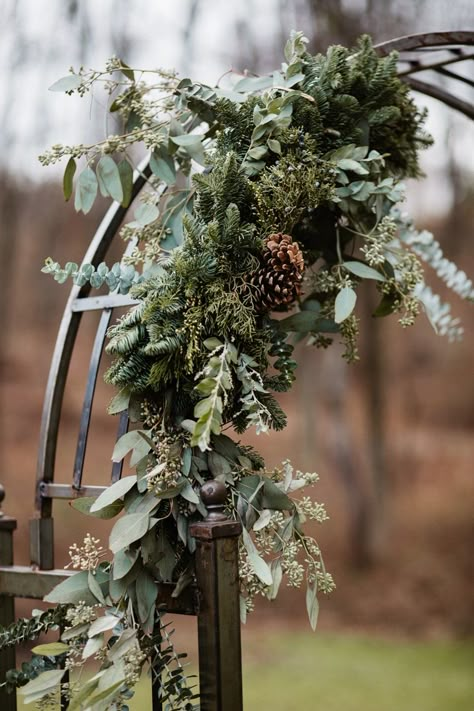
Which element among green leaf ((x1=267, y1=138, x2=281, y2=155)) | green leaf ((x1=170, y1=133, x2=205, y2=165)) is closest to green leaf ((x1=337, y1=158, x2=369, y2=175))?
green leaf ((x1=267, y1=138, x2=281, y2=155))

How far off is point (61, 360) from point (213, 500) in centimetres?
59

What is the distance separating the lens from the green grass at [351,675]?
13.7 ft

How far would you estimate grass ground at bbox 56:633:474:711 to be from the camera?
4168 mm

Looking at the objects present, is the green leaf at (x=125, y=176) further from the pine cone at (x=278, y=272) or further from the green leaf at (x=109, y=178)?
the pine cone at (x=278, y=272)

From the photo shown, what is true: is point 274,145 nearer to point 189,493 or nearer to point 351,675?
point 189,493

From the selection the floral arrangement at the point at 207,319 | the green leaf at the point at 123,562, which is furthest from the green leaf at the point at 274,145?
the green leaf at the point at 123,562

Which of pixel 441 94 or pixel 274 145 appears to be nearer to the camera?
pixel 274 145

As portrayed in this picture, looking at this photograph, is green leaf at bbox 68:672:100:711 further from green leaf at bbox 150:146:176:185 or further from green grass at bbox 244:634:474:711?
green grass at bbox 244:634:474:711

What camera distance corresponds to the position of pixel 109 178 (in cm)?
137

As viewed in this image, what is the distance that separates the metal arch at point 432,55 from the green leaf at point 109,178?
60 cm

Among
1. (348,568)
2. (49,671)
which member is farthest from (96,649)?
(348,568)

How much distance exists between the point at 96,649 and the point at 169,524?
0.22 m

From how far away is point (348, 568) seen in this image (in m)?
6.62

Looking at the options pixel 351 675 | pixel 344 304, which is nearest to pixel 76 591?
pixel 344 304
